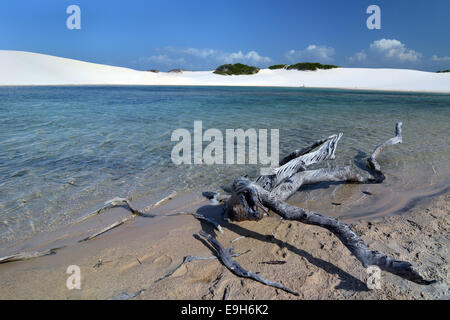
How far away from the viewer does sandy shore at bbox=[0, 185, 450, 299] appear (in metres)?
2.01

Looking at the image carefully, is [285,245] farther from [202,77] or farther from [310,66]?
[310,66]

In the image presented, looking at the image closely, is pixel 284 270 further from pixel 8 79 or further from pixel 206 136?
pixel 8 79

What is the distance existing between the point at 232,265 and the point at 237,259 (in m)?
0.16

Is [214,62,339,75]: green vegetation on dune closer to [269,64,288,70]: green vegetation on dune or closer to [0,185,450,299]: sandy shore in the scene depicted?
[269,64,288,70]: green vegetation on dune

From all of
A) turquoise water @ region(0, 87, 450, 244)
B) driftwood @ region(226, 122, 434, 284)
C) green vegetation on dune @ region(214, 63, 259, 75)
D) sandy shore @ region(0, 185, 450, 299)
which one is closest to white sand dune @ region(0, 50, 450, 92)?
green vegetation on dune @ region(214, 63, 259, 75)

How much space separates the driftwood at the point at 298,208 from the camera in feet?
6.69

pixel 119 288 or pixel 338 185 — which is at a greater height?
pixel 338 185

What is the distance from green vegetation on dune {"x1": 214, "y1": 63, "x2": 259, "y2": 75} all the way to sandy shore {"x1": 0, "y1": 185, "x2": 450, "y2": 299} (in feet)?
213

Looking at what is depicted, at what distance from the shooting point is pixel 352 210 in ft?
11.4

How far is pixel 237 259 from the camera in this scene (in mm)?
2426

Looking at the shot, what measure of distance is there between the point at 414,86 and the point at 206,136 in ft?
148

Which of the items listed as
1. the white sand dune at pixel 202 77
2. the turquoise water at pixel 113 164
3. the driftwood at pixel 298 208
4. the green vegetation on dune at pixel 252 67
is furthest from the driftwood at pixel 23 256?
the green vegetation on dune at pixel 252 67

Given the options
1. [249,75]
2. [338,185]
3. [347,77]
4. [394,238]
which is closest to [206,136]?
[338,185]

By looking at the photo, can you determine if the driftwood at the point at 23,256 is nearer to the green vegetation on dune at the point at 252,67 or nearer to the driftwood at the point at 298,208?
the driftwood at the point at 298,208
